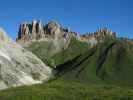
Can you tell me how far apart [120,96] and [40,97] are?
103 ft

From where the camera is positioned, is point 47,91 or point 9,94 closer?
point 9,94

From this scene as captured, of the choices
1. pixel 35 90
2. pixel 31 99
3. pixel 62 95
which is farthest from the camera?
pixel 35 90

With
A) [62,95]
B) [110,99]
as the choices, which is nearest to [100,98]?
[110,99]

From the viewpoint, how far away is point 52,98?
569 ft

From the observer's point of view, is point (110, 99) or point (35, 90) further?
point (35, 90)

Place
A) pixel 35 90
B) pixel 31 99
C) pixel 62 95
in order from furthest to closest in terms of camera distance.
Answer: pixel 35 90, pixel 62 95, pixel 31 99

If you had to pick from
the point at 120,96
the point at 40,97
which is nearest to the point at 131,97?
the point at 120,96

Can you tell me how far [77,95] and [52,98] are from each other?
44.1 feet

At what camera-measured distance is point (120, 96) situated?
18025 centimetres

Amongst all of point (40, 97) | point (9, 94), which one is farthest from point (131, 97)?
point (9, 94)

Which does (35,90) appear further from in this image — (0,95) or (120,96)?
(120,96)

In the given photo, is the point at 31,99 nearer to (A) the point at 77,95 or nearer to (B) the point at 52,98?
(B) the point at 52,98

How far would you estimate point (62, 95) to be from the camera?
18250 cm

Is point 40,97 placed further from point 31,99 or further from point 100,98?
point 100,98
